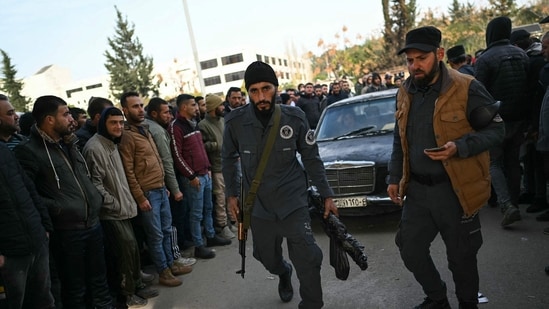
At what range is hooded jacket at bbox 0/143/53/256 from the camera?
2662mm

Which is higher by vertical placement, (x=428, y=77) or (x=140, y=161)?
(x=428, y=77)

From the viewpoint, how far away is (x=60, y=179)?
3.25 meters

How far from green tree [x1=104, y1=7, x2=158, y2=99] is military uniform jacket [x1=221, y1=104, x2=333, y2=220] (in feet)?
156

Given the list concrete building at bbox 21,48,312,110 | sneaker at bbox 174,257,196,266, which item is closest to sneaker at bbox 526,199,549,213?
sneaker at bbox 174,257,196,266

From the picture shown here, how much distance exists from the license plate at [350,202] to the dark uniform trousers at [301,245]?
6.40 ft

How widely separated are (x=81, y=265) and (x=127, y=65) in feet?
163

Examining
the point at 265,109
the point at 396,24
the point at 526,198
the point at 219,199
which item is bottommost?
the point at 526,198

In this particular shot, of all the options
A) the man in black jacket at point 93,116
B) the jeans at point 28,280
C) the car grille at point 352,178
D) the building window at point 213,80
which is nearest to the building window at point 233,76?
the building window at point 213,80

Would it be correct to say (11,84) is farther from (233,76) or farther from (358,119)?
(358,119)

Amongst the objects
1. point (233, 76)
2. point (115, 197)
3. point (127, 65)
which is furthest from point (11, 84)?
point (115, 197)

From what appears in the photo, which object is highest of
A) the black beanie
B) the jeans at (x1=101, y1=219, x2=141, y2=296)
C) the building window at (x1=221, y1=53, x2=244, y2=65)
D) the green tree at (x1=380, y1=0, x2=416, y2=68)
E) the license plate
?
the building window at (x1=221, y1=53, x2=244, y2=65)

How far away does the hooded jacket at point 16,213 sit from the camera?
2662 mm

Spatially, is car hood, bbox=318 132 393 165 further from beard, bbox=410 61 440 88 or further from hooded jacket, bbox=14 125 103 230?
hooded jacket, bbox=14 125 103 230

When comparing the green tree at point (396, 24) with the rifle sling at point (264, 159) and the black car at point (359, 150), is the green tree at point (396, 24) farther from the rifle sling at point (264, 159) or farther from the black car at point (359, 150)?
the rifle sling at point (264, 159)
